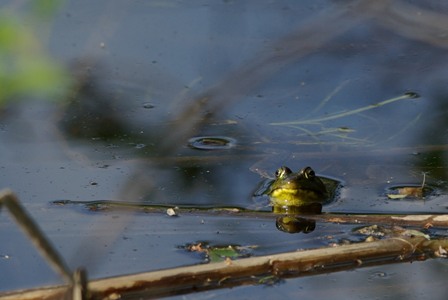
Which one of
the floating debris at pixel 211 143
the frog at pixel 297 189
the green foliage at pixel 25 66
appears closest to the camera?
the green foliage at pixel 25 66

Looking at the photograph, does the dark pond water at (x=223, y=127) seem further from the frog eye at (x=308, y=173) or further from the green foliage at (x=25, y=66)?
the green foliage at (x=25, y=66)

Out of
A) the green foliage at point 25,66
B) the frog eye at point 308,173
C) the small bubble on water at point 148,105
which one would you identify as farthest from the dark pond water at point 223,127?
the green foliage at point 25,66

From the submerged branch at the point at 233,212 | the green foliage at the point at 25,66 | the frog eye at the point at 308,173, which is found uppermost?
the green foliage at the point at 25,66

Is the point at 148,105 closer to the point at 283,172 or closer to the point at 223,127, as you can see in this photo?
the point at 223,127

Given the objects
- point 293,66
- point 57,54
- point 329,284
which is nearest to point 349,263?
point 329,284

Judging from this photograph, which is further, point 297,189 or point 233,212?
point 297,189

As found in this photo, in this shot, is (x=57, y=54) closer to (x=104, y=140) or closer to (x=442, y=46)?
(x=104, y=140)

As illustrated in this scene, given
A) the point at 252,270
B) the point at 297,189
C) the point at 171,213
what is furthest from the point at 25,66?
Result: the point at 297,189
